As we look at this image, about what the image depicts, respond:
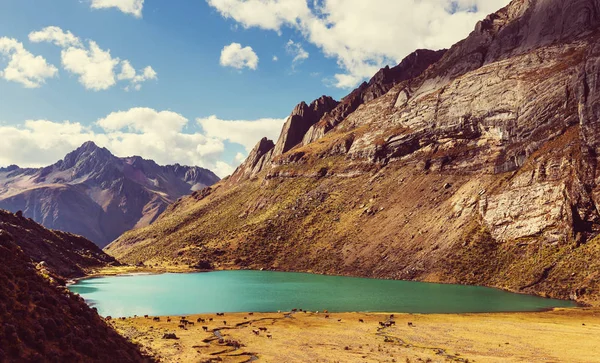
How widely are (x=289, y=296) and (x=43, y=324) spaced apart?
66960mm

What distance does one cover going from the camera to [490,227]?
397 feet

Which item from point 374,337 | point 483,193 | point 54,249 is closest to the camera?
point 374,337

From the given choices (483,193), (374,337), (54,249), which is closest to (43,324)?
(374,337)

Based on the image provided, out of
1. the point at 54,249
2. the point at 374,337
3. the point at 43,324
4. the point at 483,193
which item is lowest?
the point at 374,337

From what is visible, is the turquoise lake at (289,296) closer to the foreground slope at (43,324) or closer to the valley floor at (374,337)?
the valley floor at (374,337)

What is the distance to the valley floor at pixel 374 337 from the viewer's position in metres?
40.2

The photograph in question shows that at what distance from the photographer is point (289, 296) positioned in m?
91.4

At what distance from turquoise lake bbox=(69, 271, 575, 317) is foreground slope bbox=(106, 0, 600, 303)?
43.7 ft

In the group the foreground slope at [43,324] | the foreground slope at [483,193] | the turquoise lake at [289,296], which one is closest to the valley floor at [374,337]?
the foreground slope at [43,324]

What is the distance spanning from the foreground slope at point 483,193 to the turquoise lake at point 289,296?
13.3m

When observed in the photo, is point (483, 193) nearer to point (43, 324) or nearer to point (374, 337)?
point (374, 337)

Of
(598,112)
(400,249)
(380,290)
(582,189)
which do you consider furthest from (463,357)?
(598,112)

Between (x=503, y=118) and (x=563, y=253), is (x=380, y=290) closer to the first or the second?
(x=563, y=253)

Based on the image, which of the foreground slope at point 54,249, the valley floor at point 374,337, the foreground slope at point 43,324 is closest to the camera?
the foreground slope at point 43,324
